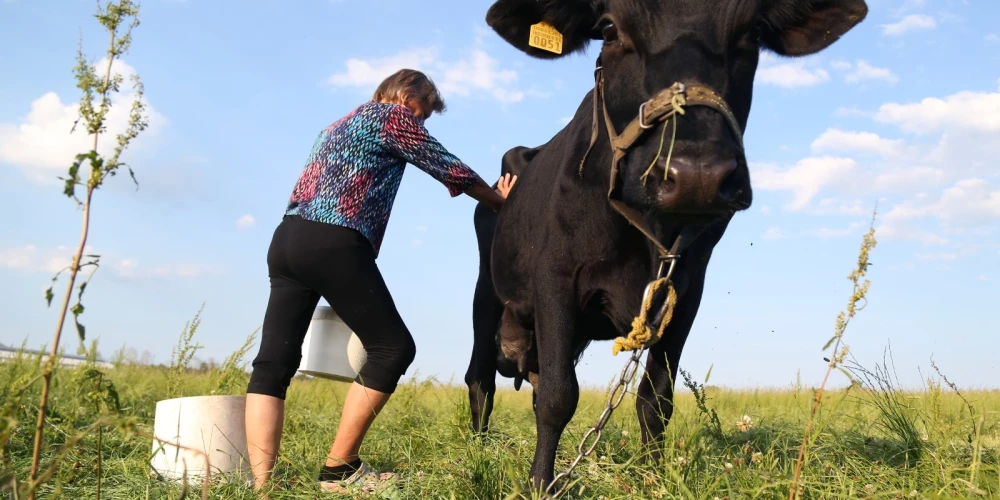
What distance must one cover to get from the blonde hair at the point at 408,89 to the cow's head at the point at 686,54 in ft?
1.76

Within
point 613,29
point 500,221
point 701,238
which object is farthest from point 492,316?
point 613,29

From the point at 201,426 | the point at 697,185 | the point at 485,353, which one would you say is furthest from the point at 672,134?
the point at 485,353

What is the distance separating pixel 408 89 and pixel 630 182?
67.9 inches

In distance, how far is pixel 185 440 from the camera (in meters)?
4.40

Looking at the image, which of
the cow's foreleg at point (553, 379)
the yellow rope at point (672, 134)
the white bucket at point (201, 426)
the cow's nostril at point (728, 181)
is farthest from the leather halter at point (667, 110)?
the white bucket at point (201, 426)

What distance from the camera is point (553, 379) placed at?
12.7 feet

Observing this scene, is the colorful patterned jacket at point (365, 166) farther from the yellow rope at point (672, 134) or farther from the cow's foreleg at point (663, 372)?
the yellow rope at point (672, 134)

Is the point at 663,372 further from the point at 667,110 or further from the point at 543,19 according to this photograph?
the point at 543,19

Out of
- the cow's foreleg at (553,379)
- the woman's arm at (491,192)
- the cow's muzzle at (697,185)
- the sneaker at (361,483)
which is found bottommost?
the sneaker at (361,483)

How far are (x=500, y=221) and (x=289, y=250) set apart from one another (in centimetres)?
153

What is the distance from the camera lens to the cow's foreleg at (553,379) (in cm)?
378

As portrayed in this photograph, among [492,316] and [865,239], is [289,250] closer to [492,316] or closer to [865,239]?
[492,316]

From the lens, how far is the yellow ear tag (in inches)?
170

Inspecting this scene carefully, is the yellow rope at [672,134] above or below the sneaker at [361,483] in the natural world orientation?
above
